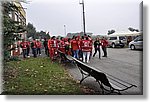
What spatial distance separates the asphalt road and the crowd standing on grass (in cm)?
15

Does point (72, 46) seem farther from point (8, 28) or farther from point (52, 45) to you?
point (8, 28)

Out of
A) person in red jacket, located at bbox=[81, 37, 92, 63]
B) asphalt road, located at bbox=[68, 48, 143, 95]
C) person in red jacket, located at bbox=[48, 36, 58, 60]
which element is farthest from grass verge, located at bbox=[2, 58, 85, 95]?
person in red jacket, located at bbox=[81, 37, 92, 63]

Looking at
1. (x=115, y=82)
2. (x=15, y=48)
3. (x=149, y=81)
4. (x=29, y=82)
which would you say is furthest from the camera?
(x=15, y=48)

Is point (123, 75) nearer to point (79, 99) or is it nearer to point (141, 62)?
point (141, 62)

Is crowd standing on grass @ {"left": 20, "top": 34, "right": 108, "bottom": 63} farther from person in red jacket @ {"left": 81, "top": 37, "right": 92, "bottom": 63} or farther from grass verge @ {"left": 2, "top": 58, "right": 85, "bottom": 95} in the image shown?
grass verge @ {"left": 2, "top": 58, "right": 85, "bottom": 95}

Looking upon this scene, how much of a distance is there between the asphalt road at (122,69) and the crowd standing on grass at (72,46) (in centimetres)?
15

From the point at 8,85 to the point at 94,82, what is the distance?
106 cm

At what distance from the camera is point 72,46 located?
5730 millimetres

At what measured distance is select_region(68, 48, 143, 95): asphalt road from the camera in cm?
291

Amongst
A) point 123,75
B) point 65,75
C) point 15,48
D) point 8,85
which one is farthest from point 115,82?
point 15,48

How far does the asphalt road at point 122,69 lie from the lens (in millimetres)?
2912

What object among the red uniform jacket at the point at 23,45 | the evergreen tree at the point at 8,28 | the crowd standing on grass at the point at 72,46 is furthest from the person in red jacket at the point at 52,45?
the evergreen tree at the point at 8,28

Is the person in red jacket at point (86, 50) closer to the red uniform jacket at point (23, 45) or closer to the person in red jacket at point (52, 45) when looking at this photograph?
the person in red jacket at point (52, 45)

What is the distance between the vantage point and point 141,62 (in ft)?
9.56
